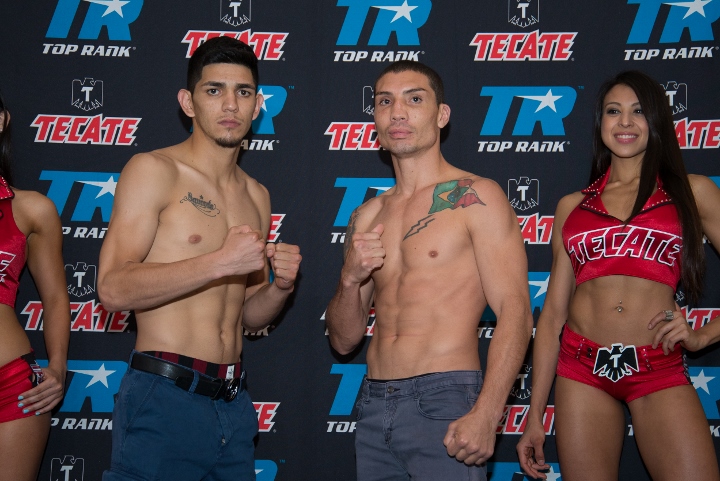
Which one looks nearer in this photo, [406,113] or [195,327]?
[195,327]

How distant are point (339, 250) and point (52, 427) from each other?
1802 millimetres

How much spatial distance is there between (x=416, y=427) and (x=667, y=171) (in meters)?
1.68

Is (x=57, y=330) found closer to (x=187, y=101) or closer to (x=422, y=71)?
(x=187, y=101)

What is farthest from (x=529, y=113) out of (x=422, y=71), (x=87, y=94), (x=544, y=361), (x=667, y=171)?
(x=87, y=94)

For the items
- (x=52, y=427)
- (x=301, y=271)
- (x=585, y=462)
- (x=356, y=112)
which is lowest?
(x=52, y=427)

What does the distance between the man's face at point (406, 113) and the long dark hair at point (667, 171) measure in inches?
37.8

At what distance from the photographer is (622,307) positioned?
2992 millimetres

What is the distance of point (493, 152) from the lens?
3818 mm

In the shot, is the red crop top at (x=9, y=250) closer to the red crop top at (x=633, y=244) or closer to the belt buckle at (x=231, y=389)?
the belt buckle at (x=231, y=389)

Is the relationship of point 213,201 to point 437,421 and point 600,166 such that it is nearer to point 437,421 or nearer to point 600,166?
point 437,421

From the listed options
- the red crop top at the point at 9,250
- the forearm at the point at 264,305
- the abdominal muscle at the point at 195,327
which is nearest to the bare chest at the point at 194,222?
the abdominal muscle at the point at 195,327

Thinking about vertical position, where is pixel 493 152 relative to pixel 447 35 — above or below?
below

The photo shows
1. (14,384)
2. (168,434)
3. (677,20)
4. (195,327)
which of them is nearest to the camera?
(168,434)

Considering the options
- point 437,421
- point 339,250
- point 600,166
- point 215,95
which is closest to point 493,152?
point 600,166
